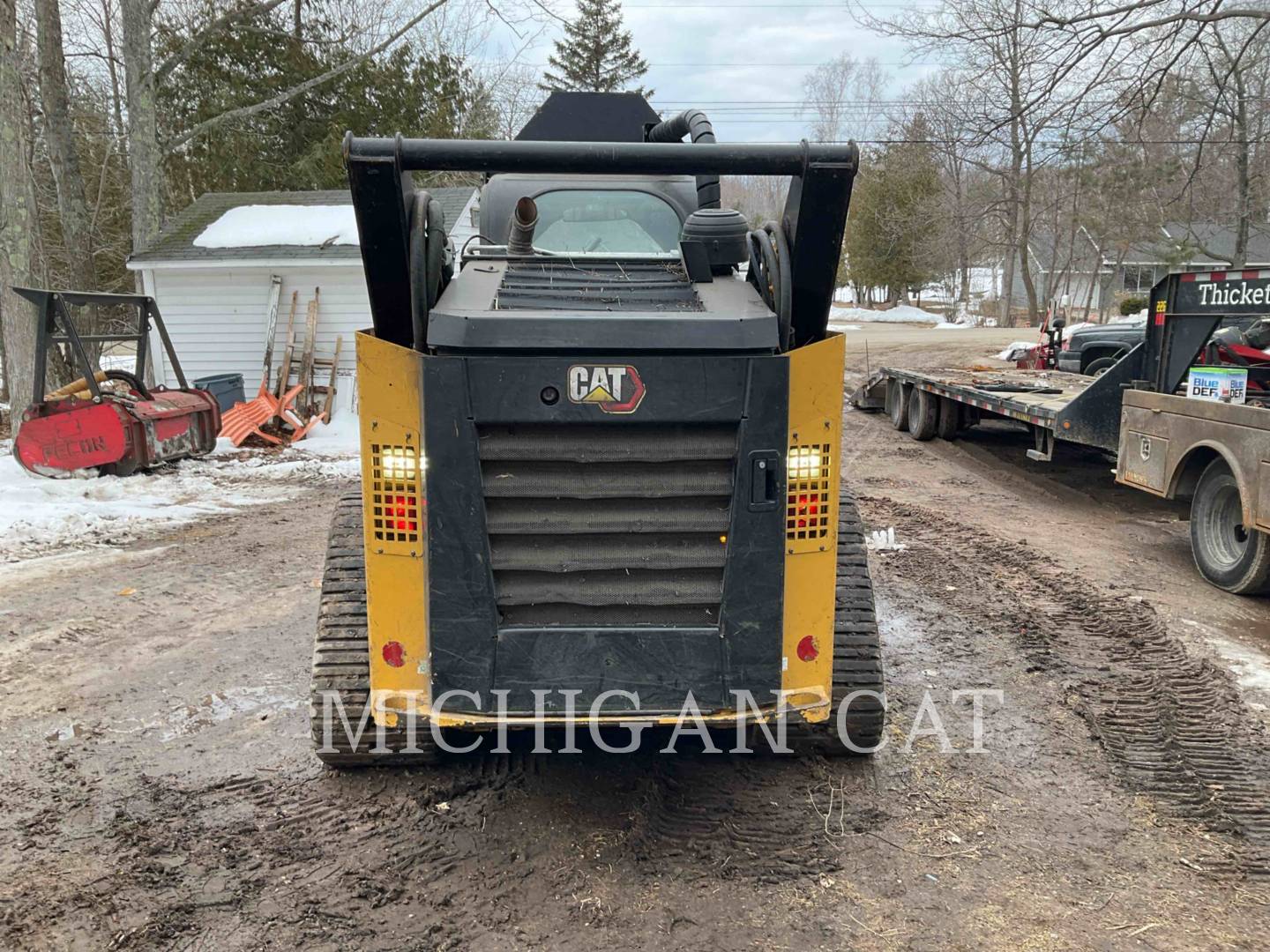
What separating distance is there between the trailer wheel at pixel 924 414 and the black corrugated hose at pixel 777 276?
958 centimetres

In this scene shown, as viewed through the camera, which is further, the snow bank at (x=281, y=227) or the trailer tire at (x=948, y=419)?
the snow bank at (x=281, y=227)

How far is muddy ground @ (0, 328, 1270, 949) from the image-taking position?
9.16ft

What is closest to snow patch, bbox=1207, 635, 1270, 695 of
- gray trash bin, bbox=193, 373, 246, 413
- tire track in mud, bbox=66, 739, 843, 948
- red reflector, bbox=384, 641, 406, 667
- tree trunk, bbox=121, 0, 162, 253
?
tire track in mud, bbox=66, 739, 843, 948

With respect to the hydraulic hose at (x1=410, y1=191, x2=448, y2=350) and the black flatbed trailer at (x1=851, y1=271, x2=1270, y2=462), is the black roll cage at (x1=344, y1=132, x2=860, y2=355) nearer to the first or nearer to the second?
the hydraulic hose at (x1=410, y1=191, x2=448, y2=350)

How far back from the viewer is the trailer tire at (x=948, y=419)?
12.4m

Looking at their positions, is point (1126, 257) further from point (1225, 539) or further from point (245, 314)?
point (1225, 539)

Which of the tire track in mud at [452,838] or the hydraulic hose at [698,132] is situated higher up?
the hydraulic hose at [698,132]

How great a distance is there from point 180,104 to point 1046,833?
22.9 meters

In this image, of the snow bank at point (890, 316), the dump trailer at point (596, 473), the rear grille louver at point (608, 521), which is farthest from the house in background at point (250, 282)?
the snow bank at point (890, 316)

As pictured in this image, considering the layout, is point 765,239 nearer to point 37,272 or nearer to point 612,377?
point 612,377

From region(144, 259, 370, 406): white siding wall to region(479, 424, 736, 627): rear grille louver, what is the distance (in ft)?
41.4

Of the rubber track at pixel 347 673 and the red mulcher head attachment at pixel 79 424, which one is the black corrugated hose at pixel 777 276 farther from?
the red mulcher head attachment at pixel 79 424

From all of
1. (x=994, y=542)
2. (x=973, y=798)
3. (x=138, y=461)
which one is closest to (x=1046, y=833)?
(x=973, y=798)

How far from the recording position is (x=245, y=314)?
605 inches
